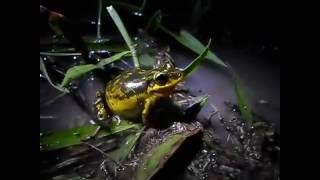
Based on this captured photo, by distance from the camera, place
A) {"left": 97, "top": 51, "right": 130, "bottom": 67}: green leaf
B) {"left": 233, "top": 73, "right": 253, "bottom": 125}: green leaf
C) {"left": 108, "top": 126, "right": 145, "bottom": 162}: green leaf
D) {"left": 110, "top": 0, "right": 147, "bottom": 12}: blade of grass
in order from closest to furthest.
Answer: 1. {"left": 108, "top": 126, "right": 145, "bottom": 162}: green leaf
2. {"left": 233, "top": 73, "right": 253, "bottom": 125}: green leaf
3. {"left": 97, "top": 51, "right": 130, "bottom": 67}: green leaf
4. {"left": 110, "top": 0, "right": 147, "bottom": 12}: blade of grass

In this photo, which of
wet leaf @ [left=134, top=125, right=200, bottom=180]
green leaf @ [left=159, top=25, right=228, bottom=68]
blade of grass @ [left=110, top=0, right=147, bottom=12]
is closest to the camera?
wet leaf @ [left=134, top=125, right=200, bottom=180]

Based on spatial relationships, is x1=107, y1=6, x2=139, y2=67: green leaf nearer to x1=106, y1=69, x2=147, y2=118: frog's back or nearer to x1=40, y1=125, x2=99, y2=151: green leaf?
x1=106, y1=69, x2=147, y2=118: frog's back

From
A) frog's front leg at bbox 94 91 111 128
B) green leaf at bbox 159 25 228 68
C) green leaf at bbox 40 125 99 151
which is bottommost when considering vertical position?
green leaf at bbox 40 125 99 151

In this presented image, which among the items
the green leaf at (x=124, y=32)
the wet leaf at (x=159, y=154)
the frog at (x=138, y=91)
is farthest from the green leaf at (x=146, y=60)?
the wet leaf at (x=159, y=154)

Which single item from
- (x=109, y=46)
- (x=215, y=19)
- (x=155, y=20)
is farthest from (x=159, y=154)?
(x=215, y=19)

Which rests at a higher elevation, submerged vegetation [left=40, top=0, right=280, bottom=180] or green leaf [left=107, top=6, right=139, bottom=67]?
green leaf [left=107, top=6, right=139, bottom=67]

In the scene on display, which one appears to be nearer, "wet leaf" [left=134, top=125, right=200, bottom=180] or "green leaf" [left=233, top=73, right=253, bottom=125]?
"wet leaf" [left=134, top=125, right=200, bottom=180]

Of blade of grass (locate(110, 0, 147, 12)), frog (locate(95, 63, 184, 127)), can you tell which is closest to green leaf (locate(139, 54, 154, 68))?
frog (locate(95, 63, 184, 127))
